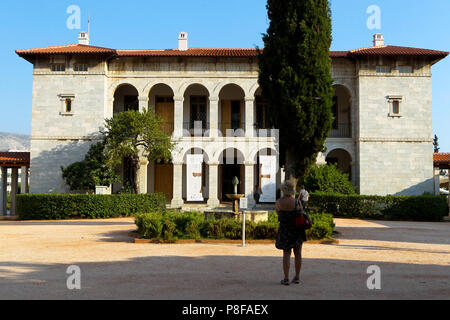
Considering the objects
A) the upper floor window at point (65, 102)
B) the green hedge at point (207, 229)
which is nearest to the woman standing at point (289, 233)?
the green hedge at point (207, 229)

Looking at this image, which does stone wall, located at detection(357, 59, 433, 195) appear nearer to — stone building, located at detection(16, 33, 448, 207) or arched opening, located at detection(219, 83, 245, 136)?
stone building, located at detection(16, 33, 448, 207)

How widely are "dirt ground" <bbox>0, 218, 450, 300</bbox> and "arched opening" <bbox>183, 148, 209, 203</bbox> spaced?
41.1 feet

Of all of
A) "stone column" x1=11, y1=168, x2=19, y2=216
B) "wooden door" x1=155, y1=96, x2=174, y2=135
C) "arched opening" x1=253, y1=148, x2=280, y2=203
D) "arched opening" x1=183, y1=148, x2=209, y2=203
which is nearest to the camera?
"stone column" x1=11, y1=168, x2=19, y2=216

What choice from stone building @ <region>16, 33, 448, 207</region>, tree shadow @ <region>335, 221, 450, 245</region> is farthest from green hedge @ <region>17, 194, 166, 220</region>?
tree shadow @ <region>335, 221, 450, 245</region>

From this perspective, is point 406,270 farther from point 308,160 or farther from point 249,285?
point 308,160

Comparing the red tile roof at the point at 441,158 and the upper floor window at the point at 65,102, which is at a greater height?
the upper floor window at the point at 65,102

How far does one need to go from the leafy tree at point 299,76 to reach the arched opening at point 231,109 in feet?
40.0

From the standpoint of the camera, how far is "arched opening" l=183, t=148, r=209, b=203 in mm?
23078

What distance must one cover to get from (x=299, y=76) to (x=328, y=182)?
8.42 meters

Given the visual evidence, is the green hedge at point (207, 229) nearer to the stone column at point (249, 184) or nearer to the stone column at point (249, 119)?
the stone column at point (249, 184)

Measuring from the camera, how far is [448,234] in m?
12.5

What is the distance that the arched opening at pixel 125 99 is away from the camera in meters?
24.5

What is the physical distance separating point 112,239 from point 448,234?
35.8 ft

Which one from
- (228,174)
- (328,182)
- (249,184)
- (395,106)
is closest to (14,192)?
(228,174)
